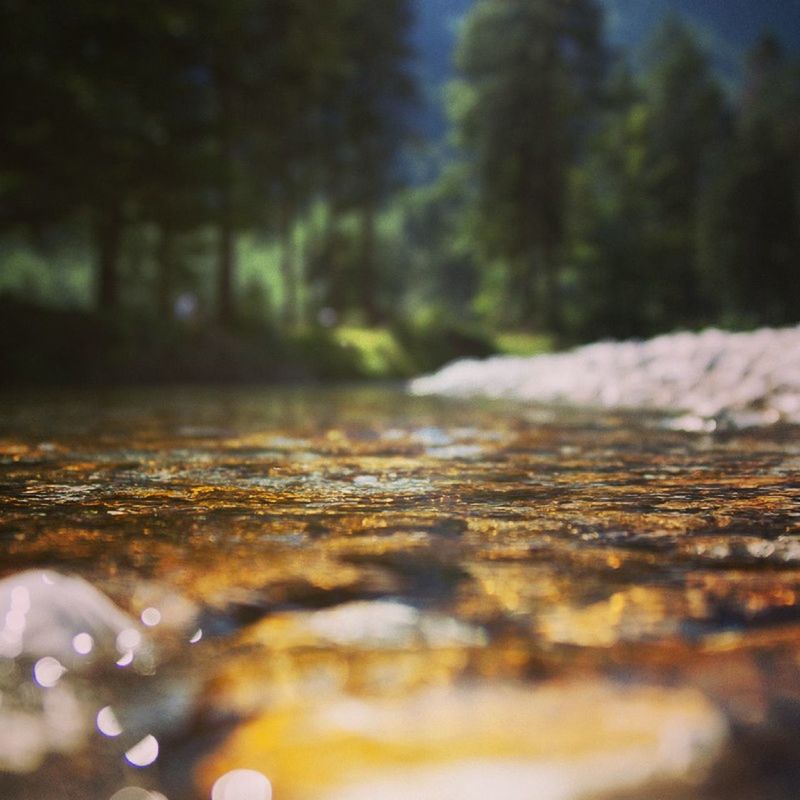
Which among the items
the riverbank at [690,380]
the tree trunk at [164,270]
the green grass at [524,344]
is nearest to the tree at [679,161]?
the green grass at [524,344]

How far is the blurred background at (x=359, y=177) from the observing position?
14.8 meters

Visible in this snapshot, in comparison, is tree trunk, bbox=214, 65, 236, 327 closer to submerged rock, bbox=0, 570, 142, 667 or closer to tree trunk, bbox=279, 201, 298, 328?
tree trunk, bbox=279, 201, 298, 328

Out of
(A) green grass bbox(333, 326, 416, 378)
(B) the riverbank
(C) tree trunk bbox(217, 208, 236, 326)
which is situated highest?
(C) tree trunk bbox(217, 208, 236, 326)

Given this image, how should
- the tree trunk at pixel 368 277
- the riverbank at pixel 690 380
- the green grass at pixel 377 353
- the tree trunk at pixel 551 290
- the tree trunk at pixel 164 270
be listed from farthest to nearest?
the tree trunk at pixel 551 290
the tree trunk at pixel 368 277
the tree trunk at pixel 164 270
the green grass at pixel 377 353
the riverbank at pixel 690 380

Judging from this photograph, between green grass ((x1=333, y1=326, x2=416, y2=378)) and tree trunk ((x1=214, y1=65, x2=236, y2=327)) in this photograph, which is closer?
tree trunk ((x1=214, y1=65, x2=236, y2=327))

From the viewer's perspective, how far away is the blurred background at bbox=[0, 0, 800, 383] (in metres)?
14.8

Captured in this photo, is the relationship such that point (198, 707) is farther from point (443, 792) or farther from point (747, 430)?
point (747, 430)

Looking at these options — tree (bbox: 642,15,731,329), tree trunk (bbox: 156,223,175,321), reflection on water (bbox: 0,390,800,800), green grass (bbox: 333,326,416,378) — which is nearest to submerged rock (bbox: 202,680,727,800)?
Answer: reflection on water (bbox: 0,390,800,800)

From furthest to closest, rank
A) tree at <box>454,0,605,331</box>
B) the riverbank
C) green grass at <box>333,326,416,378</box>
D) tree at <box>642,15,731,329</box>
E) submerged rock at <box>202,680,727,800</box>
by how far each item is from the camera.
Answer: tree at <box>642,15,731,329</box>, tree at <box>454,0,605,331</box>, green grass at <box>333,326,416,378</box>, the riverbank, submerged rock at <box>202,680,727,800</box>

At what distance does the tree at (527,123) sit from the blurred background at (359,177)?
9cm

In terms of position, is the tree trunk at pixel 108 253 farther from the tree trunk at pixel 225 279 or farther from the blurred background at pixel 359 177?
the tree trunk at pixel 225 279

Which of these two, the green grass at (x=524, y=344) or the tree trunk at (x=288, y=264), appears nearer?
the tree trunk at (x=288, y=264)

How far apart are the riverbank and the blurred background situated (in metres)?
8.93

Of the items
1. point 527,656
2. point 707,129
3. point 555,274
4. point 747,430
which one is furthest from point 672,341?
point 707,129
